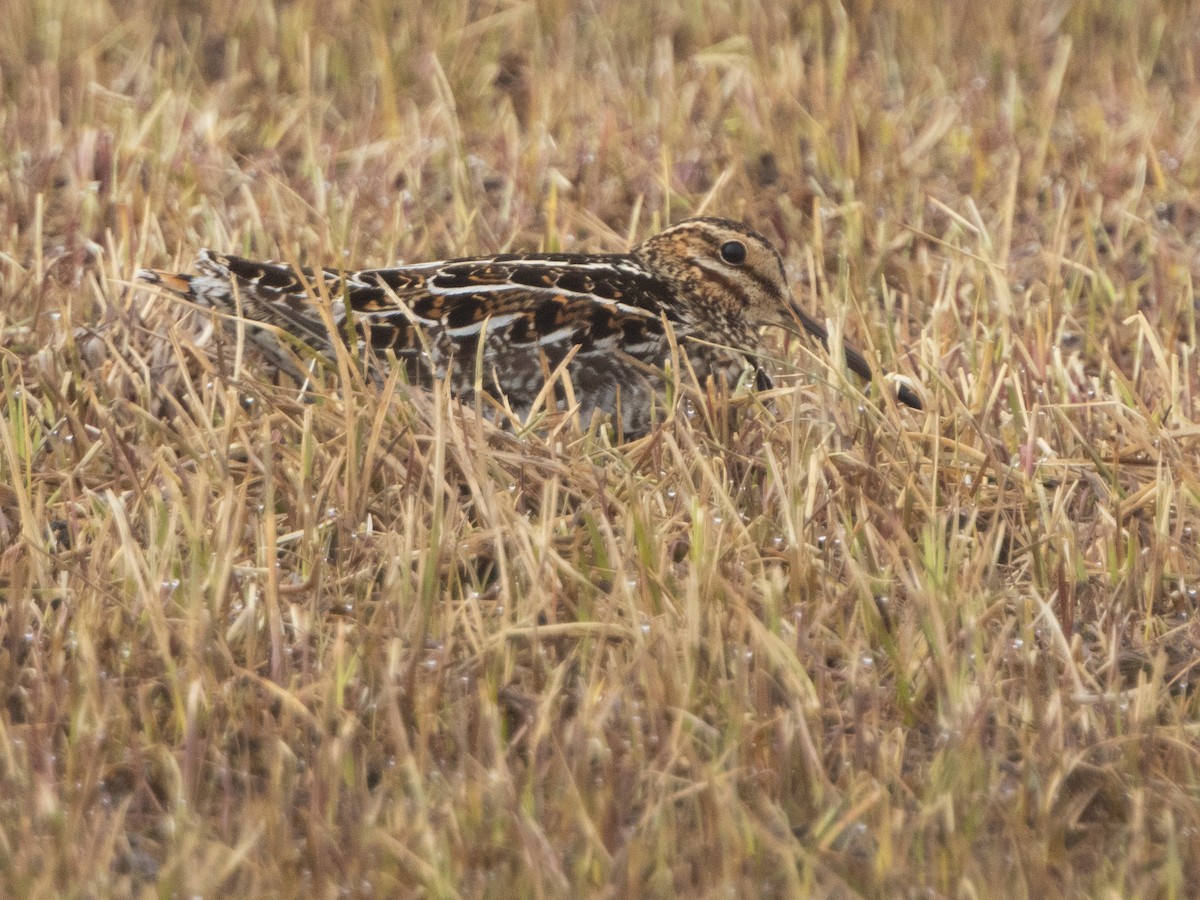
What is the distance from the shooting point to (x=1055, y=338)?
4.79m

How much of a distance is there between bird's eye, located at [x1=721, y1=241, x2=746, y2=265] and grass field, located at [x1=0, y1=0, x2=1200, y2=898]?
29 cm

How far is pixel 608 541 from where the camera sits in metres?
3.36

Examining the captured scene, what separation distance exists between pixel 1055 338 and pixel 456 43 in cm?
282

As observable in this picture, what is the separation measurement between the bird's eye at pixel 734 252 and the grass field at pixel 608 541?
0.29 metres

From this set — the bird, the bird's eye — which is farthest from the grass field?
the bird's eye

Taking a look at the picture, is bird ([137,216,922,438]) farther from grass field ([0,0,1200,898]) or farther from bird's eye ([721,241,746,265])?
bird's eye ([721,241,746,265])

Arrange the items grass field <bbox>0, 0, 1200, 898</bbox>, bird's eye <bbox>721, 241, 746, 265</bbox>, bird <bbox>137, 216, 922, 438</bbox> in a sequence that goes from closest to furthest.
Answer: grass field <bbox>0, 0, 1200, 898</bbox>, bird <bbox>137, 216, 922, 438</bbox>, bird's eye <bbox>721, 241, 746, 265</bbox>

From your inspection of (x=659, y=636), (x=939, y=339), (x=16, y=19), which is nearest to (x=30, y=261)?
(x=16, y=19)

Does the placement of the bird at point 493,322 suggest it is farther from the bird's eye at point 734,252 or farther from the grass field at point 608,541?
the bird's eye at point 734,252

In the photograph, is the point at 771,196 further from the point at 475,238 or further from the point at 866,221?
the point at 475,238

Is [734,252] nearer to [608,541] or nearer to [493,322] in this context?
[493,322]

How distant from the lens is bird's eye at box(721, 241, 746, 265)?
4.71 meters

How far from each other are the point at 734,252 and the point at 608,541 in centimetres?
153

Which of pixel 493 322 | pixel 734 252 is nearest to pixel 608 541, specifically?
pixel 493 322
